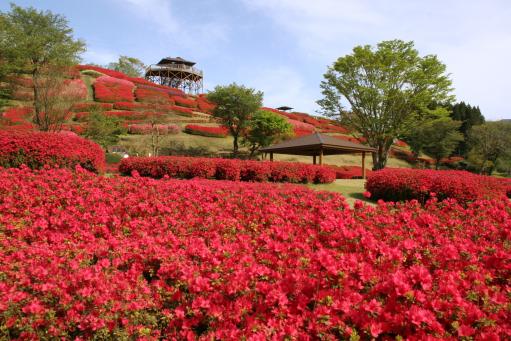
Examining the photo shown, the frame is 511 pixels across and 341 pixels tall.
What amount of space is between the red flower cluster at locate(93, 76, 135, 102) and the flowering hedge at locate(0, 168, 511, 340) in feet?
121

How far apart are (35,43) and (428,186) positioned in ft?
103

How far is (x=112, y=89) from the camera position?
1652 inches

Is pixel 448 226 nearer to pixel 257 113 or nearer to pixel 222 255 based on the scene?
pixel 222 255

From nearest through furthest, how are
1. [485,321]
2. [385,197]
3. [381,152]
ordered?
[485,321] → [385,197] → [381,152]

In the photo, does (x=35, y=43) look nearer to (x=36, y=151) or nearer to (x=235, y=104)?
(x=235, y=104)

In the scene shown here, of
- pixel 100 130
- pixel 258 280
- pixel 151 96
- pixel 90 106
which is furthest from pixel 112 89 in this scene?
pixel 258 280

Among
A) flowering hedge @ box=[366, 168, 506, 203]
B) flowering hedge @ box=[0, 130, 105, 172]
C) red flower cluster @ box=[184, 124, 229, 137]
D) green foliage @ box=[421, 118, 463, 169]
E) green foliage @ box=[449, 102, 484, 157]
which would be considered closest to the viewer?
flowering hedge @ box=[0, 130, 105, 172]

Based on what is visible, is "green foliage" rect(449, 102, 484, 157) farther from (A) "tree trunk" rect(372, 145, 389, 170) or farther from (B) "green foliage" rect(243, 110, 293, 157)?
(B) "green foliage" rect(243, 110, 293, 157)

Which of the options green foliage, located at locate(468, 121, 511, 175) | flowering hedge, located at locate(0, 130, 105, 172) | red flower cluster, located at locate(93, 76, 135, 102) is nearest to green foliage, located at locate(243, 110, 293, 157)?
red flower cluster, located at locate(93, 76, 135, 102)

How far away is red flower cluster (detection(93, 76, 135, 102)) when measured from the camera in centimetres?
3834

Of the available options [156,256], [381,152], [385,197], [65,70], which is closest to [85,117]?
[65,70]

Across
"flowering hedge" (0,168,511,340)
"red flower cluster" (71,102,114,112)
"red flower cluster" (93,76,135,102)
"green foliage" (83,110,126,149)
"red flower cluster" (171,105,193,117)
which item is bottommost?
"flowering hedge" (0,168,511,340)

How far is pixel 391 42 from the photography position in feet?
84.8

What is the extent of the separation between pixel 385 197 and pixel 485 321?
1068cm
